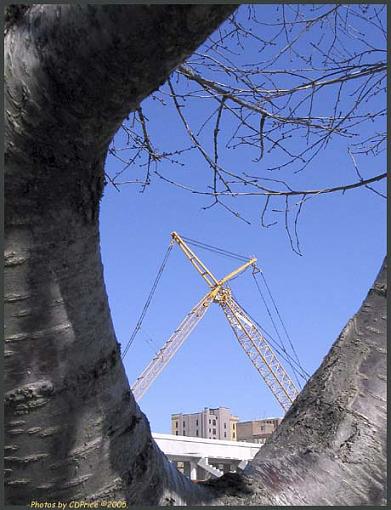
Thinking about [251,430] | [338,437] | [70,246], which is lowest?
[251,430]

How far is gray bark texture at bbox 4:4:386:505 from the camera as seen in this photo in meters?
0.87

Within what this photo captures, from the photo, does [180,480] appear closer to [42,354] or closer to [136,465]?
[136,465]

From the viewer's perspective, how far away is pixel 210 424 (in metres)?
36.4

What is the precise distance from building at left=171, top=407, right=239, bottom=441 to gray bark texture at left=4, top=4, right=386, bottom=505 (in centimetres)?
3600

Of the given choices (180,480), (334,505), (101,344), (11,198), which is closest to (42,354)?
(101,344)

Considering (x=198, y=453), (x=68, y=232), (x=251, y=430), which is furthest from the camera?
(x=251, y=430)

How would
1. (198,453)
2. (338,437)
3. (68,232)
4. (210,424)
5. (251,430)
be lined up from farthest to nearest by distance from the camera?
(251,430) < (210,424) < (198,453) < (338,437) < (68,232)

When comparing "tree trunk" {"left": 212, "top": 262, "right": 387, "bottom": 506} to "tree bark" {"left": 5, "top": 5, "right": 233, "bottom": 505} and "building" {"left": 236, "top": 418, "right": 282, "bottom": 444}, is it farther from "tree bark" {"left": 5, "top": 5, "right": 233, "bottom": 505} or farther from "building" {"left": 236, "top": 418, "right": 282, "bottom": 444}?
"building" {"left": 236, "top": 418, "right": 282, "bottom": 444}

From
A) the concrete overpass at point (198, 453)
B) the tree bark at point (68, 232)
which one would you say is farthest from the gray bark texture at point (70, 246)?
the concrete overpass at point (198, 453)

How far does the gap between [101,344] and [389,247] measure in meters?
0.75

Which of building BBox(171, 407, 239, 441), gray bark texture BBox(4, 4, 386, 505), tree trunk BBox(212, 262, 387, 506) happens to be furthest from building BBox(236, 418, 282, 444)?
gray bark texture BBox(4, 4, 386, 505)

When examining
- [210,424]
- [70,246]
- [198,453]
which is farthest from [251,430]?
[70,246]

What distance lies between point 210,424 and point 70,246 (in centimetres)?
3667

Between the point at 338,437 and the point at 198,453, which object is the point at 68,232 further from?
the point at 198,453
